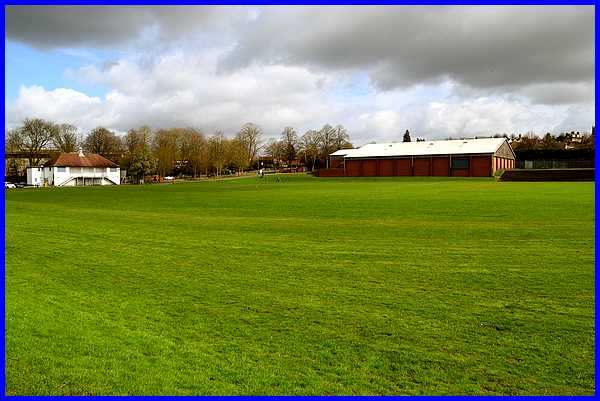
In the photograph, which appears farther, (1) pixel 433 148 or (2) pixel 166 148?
(2) pixel 166 148

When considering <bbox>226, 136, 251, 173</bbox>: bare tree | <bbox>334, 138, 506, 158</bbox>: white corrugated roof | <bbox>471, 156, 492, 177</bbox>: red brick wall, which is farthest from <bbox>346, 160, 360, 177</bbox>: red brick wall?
<bbox>226, 136, 251, 173</bbox>: bare tree

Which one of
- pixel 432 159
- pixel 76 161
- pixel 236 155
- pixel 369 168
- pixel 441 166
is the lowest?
pixel 369 168

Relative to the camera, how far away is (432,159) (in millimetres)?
82438

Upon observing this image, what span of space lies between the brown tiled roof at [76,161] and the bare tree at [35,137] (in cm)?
820

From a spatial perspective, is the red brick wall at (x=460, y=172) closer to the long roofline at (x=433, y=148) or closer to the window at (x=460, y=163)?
the window at (x=460, y=163)

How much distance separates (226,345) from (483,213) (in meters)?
16.8

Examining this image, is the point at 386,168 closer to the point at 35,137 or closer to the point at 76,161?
the point at 76,161

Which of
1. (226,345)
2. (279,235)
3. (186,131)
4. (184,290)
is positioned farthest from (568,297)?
(186,131)

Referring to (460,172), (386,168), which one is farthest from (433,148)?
(386,168)

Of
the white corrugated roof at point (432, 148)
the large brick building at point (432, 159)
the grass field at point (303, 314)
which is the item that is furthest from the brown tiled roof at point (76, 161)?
the grass field at point (303, 314)

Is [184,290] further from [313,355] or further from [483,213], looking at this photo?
[483,213]

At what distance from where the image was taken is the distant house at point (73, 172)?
81438 mm

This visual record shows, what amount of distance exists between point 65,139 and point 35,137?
659cm

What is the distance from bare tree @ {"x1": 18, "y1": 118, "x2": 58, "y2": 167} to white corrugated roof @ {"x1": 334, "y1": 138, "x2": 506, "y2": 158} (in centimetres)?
5291
